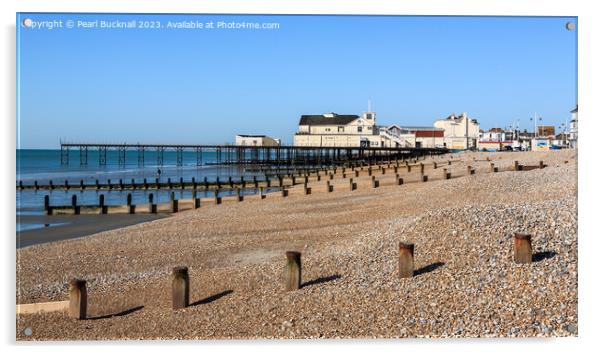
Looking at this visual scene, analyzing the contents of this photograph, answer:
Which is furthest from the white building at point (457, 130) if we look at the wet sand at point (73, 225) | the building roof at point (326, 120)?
the wet sand at point (73, 225)

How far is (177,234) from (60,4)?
25.7 feet

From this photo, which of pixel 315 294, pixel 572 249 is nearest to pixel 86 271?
pixel 315 294

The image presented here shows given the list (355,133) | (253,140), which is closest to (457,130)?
(355,133)

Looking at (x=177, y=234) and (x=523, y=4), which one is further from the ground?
(x=523, y=4)

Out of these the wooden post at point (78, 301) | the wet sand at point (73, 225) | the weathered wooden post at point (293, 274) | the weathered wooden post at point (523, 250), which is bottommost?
the wet sand at point (73, 225)

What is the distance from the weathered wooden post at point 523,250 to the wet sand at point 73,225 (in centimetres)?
1163

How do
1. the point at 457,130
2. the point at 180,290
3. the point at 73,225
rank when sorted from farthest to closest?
the point at 457,130 < the point at 73,225 < the point at 180,290

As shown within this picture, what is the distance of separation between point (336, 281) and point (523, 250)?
241cm

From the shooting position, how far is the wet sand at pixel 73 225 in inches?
658

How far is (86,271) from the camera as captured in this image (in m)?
11.1

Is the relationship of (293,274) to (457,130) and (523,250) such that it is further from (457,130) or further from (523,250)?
(457,130)

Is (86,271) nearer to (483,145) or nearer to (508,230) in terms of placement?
(508,230)

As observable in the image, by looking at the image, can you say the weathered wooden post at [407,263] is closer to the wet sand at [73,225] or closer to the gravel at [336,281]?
the gravel at [336,281]

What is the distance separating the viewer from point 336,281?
8.39m
